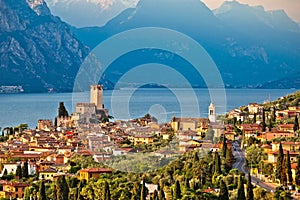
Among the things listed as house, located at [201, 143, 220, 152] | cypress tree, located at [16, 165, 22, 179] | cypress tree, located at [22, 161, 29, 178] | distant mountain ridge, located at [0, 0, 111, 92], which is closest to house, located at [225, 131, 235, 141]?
house, located at [201, 143, 220, 152]

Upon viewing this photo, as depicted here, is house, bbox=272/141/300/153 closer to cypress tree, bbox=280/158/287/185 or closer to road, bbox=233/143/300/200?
road, bbox=233/143/300/200

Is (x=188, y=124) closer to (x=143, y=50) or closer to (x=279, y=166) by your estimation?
(x=279, y=166)

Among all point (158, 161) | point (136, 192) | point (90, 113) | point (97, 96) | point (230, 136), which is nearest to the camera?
point (136, 192)

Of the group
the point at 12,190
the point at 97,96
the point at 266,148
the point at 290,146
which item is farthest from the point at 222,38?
the point at 12,190

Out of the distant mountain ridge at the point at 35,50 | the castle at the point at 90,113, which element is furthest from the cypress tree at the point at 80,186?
the distant mountain ridge at the point at 35,50

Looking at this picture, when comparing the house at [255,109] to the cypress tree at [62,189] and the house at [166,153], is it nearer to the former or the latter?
A: the house at [166,153]

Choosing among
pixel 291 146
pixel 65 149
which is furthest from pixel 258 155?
pixel 65 149

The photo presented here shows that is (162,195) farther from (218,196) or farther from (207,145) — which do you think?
(207,145)
